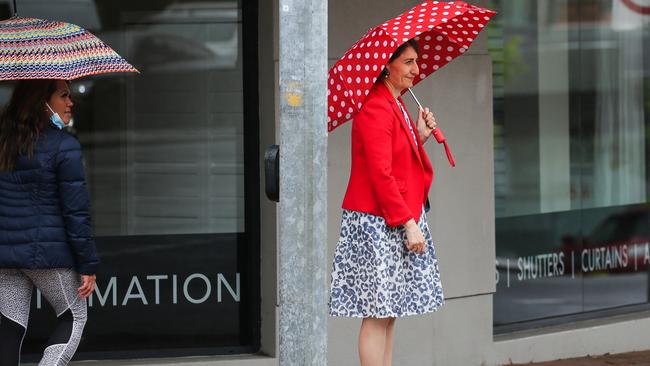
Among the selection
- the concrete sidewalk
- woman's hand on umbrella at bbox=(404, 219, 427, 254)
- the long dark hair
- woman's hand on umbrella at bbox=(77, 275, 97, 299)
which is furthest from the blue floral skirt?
the concrete sidewalk

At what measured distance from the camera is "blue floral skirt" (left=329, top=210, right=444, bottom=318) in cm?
588

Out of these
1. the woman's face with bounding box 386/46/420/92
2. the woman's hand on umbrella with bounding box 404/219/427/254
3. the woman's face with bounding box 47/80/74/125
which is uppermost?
the woman's face with bounding box 386/46/420/92

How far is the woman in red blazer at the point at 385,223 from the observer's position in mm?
5793

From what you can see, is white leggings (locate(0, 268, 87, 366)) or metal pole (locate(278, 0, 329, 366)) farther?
white leggings (locate(0, 268, 87, 366))

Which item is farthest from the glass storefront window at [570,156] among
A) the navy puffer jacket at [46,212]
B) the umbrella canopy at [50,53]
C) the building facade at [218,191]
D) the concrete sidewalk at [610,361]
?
the navy puffer jacket at [46,212]

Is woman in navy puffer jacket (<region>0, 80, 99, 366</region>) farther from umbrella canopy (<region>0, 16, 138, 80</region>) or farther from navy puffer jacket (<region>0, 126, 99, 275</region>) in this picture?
umbrella canopy (<region>0, 16, 138, 80</region>)

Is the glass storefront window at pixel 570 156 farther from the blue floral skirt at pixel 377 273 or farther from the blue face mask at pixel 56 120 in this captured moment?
the blue face mask at pixel 56 120

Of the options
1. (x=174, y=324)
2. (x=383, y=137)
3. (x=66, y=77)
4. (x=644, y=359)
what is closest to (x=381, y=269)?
(x=383, y=137)

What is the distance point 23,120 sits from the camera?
5801 millimetres

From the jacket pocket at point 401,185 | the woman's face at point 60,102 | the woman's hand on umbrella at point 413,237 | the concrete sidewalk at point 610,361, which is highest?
the woman's face at point 60,102

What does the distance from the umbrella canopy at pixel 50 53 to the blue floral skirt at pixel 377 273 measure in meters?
1.25

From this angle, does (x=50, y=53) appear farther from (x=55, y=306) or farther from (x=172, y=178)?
(x=172, y=178)

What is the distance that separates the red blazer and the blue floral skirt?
0.09 meters

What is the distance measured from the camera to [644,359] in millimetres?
8727
